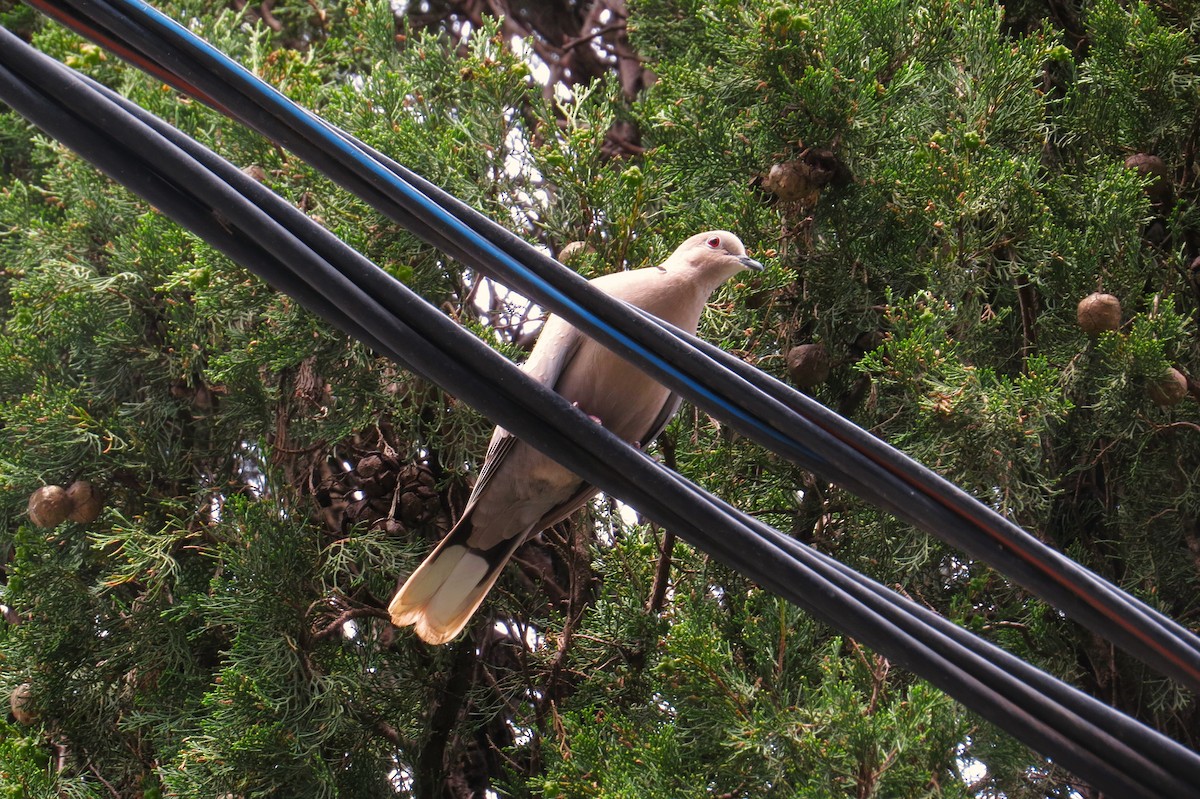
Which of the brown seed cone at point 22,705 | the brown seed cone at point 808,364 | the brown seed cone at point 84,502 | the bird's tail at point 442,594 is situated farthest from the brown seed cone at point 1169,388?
the brown seed cone at point 22,705

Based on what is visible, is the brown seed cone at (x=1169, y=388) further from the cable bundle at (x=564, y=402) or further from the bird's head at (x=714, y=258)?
the cable bundle at (x=564, y=402)

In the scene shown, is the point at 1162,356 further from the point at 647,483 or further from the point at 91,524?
the point at 91,524

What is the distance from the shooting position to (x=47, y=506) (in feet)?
7.74

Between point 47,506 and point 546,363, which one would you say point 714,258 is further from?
point 47,506

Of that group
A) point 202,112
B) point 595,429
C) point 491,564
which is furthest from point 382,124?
point 595,429

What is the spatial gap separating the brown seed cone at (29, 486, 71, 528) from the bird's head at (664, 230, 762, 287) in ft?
4.50

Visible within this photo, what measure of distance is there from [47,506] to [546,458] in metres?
1.14

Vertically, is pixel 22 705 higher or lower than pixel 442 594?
lower

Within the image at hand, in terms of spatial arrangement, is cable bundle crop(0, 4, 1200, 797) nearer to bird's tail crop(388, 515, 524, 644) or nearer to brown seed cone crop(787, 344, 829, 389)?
bird's tail crop(388, 515, 524, 644)

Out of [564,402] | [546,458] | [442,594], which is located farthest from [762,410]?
[442,594]

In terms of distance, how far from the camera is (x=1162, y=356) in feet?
6.67

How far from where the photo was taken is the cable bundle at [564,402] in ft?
2.97

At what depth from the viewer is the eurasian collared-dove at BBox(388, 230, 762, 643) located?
1.99m

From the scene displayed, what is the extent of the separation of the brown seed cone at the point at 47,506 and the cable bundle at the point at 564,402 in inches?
63.6
